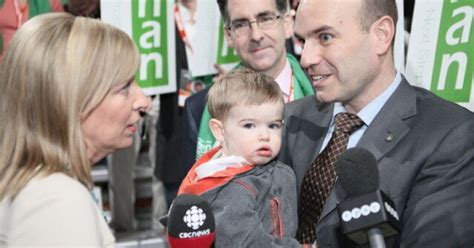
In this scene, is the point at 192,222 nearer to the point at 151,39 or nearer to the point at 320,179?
the point at 320,179

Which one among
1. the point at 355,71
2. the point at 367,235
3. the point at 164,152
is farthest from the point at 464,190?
the point at 164,152

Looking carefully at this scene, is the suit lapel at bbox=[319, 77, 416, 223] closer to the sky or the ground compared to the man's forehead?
closer to the ground

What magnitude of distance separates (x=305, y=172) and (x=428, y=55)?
1.12 m

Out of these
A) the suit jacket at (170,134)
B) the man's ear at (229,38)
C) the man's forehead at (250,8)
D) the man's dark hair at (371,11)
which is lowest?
the suit jacket at (170,134)

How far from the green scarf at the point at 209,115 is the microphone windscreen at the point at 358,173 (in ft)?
5.66

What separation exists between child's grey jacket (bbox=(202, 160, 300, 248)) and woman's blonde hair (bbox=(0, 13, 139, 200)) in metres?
0.78

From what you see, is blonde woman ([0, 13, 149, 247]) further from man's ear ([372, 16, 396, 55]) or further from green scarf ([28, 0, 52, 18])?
green scarf ([28, 0, 52, 18])

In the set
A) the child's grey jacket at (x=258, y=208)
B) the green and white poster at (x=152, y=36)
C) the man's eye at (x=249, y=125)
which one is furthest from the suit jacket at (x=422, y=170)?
the green and white poster at (x=152, y=36)

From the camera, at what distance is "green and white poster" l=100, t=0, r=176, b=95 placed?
473cm

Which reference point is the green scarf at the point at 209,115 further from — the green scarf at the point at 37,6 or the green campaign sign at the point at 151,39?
the green scarf at the point at 37,6

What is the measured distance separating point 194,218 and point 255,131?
0.71 metres

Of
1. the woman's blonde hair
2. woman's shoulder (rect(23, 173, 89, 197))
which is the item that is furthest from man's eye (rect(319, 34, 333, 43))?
woman's shoulder (rect(23, 173, 89, 197))

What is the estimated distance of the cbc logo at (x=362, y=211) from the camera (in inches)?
85.0

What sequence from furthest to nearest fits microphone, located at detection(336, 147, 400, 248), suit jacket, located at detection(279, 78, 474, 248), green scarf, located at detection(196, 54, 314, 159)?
green scarf, located at detection(196, 54, 314, 159) < suit jacket, located at detection(279, 78, 474, 248) < microphone, located at detection(336, 147, 400, 248)
